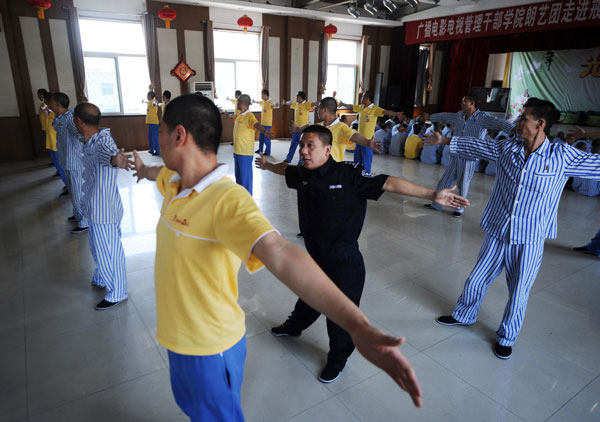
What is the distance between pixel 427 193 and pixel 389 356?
1.28 metres

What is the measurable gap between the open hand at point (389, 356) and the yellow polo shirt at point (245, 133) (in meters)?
5.08

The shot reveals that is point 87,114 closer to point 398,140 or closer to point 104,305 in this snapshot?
point 104,305

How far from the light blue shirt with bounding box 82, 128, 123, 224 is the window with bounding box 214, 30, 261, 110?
9.28 meters

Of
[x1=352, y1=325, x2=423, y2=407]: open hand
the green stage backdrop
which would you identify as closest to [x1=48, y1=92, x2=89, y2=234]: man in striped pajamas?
[x1=352, y1=325, x2=423, y2=407]: open hand

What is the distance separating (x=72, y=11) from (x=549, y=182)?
35.0ft

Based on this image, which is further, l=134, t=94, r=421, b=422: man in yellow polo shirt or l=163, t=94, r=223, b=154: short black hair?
l=163, t=94, r=223, b=154: short black hair

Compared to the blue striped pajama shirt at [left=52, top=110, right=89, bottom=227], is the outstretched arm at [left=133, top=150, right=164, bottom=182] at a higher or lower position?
higher

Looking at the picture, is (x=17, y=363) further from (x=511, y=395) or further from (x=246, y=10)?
(x=246, y=10)

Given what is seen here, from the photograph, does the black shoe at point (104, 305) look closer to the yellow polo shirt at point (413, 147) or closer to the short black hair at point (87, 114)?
the short black hair at point (87, 114)

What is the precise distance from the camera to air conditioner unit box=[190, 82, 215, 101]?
34.7ft

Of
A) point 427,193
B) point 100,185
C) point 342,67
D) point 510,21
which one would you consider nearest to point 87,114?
point 100,185

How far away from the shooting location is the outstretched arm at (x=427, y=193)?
1.86m

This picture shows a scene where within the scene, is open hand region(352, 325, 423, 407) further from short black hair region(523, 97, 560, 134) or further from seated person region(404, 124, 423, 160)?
seated person region(404, 124, 423, 160)

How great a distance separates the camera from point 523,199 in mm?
2459
